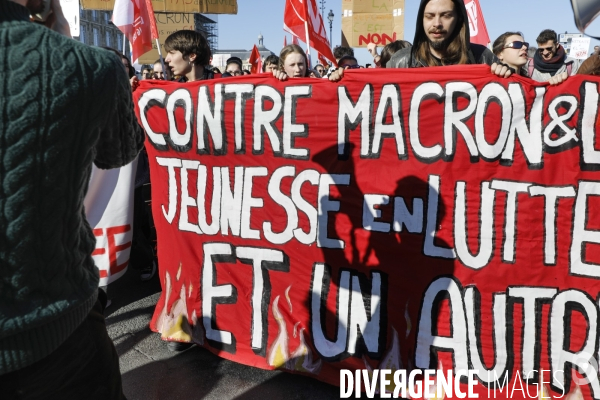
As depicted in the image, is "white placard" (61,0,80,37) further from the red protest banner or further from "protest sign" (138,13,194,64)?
"protest sign" (138,13,194,64)

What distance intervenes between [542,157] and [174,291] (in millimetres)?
2189

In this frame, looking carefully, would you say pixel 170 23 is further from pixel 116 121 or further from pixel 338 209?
pixel 116 121

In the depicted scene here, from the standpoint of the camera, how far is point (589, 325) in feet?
7.52

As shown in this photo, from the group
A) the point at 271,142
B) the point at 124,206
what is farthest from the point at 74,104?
the point at 124,206

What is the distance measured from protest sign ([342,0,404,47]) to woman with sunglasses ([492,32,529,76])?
268 inches

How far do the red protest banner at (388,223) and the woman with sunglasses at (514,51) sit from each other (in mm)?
1234

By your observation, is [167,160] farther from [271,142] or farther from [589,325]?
[589,325]

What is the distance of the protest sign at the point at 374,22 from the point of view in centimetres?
1042

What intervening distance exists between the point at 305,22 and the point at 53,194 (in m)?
4.52

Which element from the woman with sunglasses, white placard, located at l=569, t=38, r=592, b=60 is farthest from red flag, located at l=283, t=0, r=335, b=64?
white placard, located at l=569, t=38, r=592, b=60

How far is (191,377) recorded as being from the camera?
111 inches

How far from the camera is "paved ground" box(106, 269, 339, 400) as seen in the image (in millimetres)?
2668

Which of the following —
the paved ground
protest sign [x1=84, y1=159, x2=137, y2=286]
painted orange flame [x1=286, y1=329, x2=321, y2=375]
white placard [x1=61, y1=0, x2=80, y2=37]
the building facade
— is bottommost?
the paved ground

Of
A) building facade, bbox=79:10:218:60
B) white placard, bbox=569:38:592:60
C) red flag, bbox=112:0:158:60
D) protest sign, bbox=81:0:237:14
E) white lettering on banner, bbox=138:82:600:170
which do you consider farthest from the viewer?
building facade, bbox=79:10:218:60
